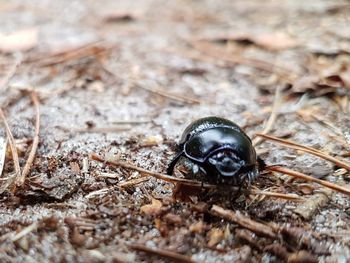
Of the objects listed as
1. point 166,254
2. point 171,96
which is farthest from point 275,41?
point 166,254

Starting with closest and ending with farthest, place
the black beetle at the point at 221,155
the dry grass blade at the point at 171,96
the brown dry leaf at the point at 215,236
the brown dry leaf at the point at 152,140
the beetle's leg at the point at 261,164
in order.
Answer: the brown dry leaf at the point at 215,236 → the black beetle at the point at 221,155 → the beetle's leg at the point at 261,164 → the brown dry leaf at the point at 152,140 → the dry grass blade at the point at 171,96

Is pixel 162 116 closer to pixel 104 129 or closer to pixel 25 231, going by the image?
pixel 104 129

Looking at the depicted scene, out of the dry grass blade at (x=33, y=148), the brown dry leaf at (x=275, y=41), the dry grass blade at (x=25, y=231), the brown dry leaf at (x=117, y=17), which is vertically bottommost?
the brown dry leaf at (x=275, y=41)

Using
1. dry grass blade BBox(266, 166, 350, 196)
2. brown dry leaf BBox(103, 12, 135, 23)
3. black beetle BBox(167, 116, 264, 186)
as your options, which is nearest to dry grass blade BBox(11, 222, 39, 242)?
black beetle BBox(167, 116, 264, 186)

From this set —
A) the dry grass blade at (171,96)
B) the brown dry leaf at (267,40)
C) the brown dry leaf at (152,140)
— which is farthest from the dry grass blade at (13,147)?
the brown dry leaf at (267,40)

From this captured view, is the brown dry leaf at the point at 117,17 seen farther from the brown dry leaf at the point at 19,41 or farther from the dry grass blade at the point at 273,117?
the dry grass blade at the point at 273,117

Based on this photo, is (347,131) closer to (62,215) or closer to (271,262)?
(271,262)

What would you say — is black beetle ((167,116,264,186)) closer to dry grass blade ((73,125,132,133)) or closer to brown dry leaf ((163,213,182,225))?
brown dry leaf ((163,213,182,225))
